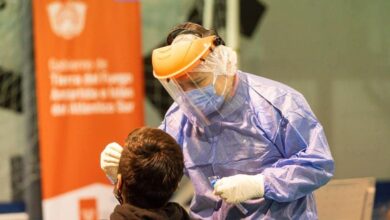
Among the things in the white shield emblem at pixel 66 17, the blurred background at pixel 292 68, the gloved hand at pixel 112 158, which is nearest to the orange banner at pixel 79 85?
the white shield emblem at pixel 66 17

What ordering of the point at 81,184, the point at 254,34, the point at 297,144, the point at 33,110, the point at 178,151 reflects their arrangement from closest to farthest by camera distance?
the point at 178,151
the point at 297,144
the point at 81,184
the point at 33,110
the point at 254,34

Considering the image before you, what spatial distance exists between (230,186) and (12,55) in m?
1.83

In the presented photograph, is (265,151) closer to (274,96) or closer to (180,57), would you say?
(274,96)

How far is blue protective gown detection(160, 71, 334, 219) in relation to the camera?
1.36 metres

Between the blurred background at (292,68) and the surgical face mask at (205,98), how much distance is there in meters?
1.44

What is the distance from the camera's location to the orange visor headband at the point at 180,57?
1324 mm

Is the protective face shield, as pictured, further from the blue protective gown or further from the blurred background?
the blurred background

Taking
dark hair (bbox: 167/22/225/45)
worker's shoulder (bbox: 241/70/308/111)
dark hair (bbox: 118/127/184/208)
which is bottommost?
dark hair (bbox: 118/127/184/208)

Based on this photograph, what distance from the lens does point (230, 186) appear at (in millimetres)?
1308

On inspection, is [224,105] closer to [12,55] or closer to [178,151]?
[178,151]

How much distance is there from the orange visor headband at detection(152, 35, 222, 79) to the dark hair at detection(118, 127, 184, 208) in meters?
0.16

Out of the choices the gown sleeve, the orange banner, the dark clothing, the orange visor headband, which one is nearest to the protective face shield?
the orange visor headband

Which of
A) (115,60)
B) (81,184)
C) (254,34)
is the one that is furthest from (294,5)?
(81,184)

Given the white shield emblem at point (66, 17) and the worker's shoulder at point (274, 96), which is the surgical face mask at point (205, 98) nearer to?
the worker's shoulder at point (274, 96)
